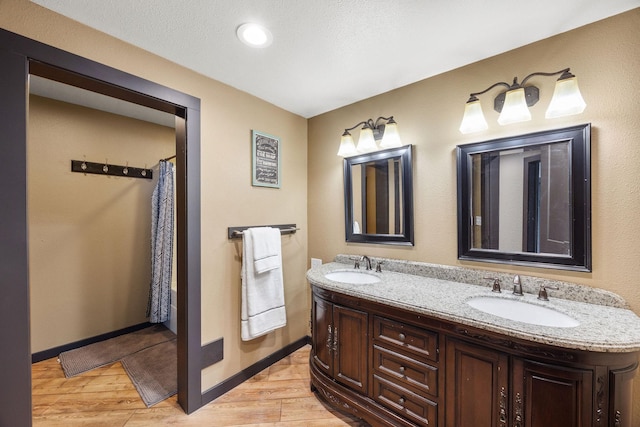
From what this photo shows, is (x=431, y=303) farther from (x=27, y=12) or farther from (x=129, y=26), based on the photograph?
(x=27, y=12)

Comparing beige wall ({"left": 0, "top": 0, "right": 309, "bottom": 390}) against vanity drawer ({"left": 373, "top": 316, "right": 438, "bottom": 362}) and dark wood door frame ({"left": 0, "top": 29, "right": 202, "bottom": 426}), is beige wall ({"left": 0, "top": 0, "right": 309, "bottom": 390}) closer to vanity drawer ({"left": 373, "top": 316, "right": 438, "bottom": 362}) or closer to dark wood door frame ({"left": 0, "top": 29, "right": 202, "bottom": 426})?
dark wood door frame ({"left": 0, "top": 29, "right": 202, "bottom": 426})

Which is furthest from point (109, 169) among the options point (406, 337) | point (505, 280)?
point (505, 280)

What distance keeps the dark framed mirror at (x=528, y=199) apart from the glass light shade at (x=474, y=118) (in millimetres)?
127

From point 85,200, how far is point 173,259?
1018 millimetres

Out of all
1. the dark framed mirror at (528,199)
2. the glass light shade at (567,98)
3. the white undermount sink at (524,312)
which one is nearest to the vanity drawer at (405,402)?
the white undermount sink at (524,312)

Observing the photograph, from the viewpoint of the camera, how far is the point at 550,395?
3.35ft

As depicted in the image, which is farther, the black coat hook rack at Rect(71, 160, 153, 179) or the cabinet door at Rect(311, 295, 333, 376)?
the black coat hook rack at Rect(71, 160, 153, 179)

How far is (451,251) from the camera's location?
5.87 ft

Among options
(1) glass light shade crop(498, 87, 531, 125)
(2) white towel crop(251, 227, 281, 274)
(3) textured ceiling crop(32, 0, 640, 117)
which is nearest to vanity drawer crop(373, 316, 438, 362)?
(2) white towel crop(251, 227, 281, 274)

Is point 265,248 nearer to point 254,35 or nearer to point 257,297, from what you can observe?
point 257,297

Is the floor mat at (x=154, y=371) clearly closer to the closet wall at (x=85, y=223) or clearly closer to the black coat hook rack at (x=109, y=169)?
the closet wall at (x=85, y=223)

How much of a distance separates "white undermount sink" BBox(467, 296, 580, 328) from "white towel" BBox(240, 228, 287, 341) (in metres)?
1.45

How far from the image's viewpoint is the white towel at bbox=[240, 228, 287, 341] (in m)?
2.01

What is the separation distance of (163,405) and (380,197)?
7.34 feet
